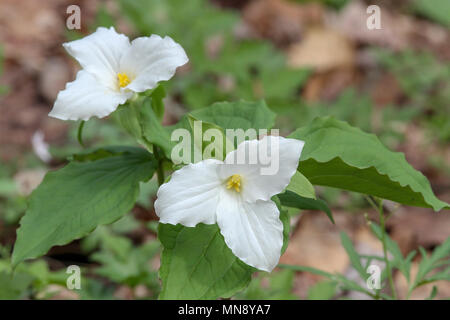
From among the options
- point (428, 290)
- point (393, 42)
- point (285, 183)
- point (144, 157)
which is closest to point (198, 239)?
point (285, 183)

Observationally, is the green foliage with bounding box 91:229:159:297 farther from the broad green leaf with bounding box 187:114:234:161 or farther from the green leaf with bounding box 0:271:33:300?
the broad green leaf with bounding box 187:114:234:161

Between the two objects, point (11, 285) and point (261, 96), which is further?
point (261, 96)

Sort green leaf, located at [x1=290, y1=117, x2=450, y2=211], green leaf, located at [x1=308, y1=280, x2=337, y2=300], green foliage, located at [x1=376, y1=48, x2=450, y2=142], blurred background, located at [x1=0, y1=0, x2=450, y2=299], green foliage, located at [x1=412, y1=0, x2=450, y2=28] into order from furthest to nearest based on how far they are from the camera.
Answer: green foliage, located at [x1=412, y1=0, x2=450, y2=28] < green foliage, located at [x1=376, y1=48, x2=450, y2=142] < blurred background, located at [x1=0, y1=0, x2=450, y2=299] < green leaf, located at [x1=308, y1=280, x2=337, y2=300] < green leaf, located at [x1=290, y1=117, x2=450, y2=211]

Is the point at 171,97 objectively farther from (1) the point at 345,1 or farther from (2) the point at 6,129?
(1) the point at 345,1

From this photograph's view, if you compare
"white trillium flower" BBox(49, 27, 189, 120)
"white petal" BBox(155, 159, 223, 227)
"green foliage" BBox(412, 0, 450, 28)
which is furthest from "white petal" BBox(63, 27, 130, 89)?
"green foliage" BBox(412, 0, 450, 28)

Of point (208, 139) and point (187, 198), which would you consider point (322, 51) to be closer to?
point (208, 139)

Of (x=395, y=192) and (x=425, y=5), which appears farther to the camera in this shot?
(x=425, y=5)

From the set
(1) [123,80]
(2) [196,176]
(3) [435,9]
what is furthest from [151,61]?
(3) [435,9]

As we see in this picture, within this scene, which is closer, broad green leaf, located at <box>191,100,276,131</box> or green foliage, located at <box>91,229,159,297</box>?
broad green leaf, located at <box>191,100,276,131</box>
